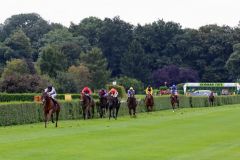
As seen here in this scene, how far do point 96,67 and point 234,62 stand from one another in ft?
110

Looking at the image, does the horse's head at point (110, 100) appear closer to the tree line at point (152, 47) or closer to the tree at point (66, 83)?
the tree at point (66, 83)

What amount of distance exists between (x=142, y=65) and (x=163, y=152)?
12467 cm

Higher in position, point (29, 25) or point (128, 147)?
point (29, 25)

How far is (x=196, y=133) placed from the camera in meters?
24.2

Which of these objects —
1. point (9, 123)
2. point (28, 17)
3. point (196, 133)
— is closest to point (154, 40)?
point (28, 17)

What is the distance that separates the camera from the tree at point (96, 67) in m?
117

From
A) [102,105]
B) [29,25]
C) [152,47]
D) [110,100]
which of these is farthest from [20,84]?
[29,25]

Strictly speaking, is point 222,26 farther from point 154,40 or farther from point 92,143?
point 92,143

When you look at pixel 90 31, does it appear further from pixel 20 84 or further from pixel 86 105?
pixel 86 105

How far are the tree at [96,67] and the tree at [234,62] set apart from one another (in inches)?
1215

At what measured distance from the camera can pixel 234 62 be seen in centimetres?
13888

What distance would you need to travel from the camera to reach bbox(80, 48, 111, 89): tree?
117 meters

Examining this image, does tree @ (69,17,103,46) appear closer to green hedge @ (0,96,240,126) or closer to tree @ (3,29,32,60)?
tree @ (3,29,32,60)

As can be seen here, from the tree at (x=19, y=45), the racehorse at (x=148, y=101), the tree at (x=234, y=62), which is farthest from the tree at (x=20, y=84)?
the tree at (x=234, y=62)
